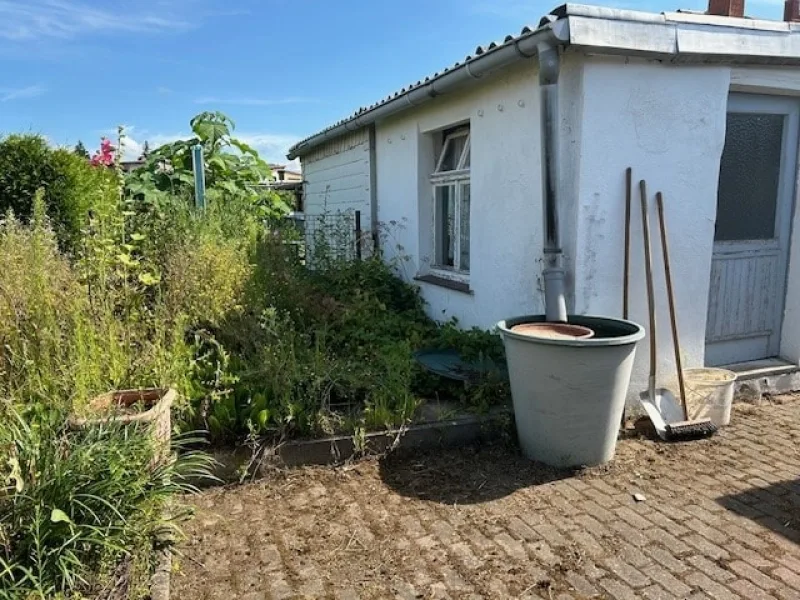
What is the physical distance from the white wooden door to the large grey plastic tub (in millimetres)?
1800

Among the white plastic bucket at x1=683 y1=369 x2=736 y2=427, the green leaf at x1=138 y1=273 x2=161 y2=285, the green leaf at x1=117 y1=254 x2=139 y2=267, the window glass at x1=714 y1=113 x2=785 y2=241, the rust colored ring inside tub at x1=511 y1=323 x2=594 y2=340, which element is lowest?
the white plastic bucket at x1=683 y1=369 x2=736 y2=427

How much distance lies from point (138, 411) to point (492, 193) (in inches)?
140

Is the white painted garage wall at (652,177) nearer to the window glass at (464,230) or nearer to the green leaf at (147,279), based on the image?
the window glass at (464,230)

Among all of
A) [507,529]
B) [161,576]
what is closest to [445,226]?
[507,529]

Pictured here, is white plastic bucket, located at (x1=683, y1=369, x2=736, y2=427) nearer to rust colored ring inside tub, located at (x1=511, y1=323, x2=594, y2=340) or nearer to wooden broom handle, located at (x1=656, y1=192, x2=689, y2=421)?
wooden broom handle, located at (x1=656, y1=192, x2=689, y2=421)

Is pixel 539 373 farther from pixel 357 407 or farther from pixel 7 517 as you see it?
pixel 7 517

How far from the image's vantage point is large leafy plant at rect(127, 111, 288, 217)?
10039 mm

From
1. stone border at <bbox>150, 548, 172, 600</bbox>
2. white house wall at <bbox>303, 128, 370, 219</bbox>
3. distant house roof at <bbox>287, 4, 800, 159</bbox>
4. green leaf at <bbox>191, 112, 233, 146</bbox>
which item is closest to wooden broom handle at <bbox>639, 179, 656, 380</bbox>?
distant house roof at <bbox>287, 4, 800, 159</bbox>

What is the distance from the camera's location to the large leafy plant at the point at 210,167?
10039mm

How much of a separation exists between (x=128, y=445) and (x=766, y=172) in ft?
18.2

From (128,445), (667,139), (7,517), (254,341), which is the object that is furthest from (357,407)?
(667,139)

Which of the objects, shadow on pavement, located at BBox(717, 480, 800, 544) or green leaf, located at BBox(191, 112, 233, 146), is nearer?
shadow on pavement, located at BBox(717, 480, 800, 544)

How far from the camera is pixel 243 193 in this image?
10648 mm

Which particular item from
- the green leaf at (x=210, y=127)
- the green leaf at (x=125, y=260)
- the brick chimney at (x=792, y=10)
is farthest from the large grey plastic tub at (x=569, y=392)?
the green leaf at (x=210, y=127)
